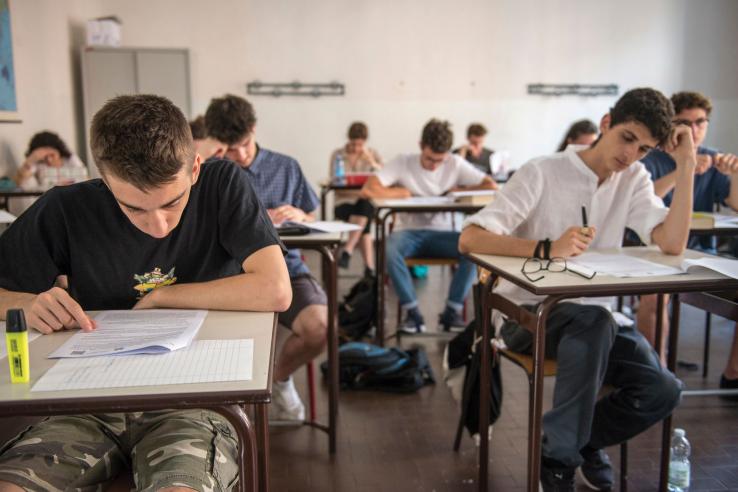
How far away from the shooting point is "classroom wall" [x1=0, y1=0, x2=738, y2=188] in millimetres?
7234

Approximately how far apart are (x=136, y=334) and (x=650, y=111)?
5.13ft

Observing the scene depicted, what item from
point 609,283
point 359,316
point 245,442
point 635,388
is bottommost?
point 359,316

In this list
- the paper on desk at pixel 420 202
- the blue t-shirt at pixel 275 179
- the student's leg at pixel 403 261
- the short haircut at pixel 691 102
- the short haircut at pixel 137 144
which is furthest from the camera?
the student's leg at pixel 403 261

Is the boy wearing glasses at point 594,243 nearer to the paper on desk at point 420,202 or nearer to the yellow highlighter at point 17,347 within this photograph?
the yellow highlighter at point 17,347

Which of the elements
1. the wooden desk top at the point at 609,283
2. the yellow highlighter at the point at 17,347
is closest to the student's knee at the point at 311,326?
the wooden desk top at the point at 609,283

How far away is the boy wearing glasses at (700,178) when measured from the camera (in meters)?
2.95

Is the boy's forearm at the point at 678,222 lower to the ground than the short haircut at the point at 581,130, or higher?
lower

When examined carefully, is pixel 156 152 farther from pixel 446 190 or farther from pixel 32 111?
pixel 32 111

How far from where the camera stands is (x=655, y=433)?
7.96 feet

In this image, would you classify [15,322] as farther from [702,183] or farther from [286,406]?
[702,183]

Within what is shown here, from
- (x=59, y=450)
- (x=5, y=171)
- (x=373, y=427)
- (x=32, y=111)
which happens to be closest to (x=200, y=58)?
(x=32, y=111)

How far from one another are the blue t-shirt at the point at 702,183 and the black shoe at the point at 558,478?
193cm

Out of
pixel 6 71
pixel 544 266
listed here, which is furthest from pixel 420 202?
pixel 6 71

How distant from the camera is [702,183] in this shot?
3.35 meters
